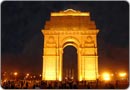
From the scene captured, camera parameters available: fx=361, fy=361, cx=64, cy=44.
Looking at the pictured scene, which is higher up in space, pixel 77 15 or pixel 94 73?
pixel 77 15

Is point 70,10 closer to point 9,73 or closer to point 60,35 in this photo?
point 60,35

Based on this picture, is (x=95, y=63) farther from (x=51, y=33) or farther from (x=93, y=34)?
(x=51, y=33)

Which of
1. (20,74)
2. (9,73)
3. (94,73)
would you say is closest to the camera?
(94,73)

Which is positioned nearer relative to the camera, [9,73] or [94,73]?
[94,73]

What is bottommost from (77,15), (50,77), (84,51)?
(50,77)

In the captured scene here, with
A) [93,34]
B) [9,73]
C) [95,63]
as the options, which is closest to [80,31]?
[93,34]

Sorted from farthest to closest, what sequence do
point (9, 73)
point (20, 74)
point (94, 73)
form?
point (20, 74) < point (9, 73) < point (94, 73)

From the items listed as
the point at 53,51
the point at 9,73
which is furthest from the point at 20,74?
the point at 53,51
